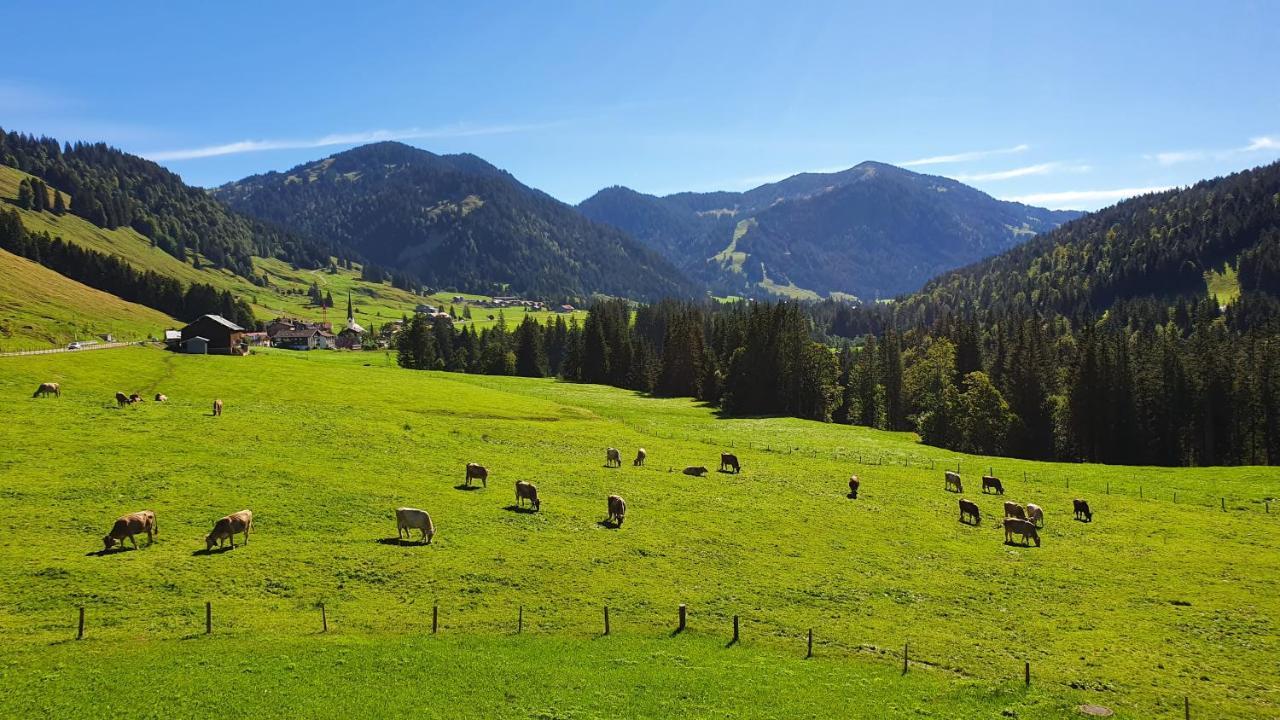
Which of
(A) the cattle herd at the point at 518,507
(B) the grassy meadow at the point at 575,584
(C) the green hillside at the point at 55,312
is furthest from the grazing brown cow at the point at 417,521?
(C) the green hillside at the point at 55,312

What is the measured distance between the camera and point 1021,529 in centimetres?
4384

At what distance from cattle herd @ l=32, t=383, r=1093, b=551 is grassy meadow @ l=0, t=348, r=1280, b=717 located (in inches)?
38.7

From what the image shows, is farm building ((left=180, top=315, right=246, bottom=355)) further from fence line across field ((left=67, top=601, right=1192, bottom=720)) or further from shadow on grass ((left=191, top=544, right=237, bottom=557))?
fence line across field ((left=67, top=601, right=1192, bottom=720))

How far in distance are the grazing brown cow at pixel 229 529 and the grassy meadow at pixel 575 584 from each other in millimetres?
642

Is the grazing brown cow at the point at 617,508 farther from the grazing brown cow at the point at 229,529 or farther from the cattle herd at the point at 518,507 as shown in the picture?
the grazing brown cow at the point at 229,529

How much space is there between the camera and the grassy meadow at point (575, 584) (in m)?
22.5

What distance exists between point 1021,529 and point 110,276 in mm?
221157

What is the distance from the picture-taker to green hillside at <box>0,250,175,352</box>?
5002 inches

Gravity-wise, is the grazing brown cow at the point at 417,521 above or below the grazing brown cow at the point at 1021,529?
above

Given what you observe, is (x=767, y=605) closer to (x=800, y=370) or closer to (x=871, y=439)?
(x=871, y=439)

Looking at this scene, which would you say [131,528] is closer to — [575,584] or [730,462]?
[575,584]

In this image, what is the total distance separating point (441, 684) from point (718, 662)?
1009 cm

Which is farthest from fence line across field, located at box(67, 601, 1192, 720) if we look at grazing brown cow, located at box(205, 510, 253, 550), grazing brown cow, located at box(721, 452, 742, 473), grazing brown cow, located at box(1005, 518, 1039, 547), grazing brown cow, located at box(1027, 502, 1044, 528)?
grazing brown cow, located at box(721, 452, 742, 473)

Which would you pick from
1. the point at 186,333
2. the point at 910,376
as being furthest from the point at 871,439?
the point at 186,333
